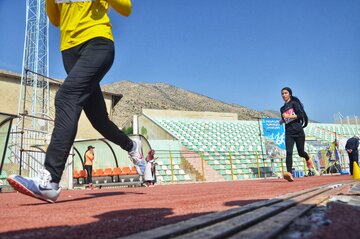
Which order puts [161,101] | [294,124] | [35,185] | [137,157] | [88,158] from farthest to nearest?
[161,101] → [88,158] → [294,124] → [137,157] → [35,185]

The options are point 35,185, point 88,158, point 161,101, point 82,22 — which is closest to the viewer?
point 35,185

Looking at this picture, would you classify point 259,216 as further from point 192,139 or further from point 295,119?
point 192,139

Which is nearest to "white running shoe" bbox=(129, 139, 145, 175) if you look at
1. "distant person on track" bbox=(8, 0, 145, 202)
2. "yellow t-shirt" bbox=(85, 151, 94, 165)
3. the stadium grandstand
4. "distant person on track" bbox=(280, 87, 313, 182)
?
"distant person on track" bbox=(8, 0, 145, 202)

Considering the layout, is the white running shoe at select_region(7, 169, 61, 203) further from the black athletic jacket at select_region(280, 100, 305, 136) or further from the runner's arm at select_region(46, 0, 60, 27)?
the black athletic jacket at select_region(280, 100, 305, 136)

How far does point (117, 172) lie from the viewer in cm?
1338

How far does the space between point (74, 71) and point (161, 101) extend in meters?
93.5

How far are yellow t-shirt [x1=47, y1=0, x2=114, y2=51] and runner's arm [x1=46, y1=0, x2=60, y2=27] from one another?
0.08 m

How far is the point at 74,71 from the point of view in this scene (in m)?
2.60

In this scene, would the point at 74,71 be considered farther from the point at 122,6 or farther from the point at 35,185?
the point at 35,185

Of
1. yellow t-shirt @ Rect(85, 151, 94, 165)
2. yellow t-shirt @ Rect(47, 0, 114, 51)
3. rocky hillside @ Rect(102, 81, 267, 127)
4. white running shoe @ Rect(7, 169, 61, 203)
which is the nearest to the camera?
white running shoe @ Rect(7, 169, 61, 203)

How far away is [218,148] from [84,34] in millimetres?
20888

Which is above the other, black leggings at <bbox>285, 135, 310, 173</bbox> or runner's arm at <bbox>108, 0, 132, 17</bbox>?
runner's arm at <bbox>108, 0, 132, 17</bbox>

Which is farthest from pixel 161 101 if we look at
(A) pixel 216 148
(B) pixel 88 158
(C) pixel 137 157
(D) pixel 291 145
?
(C) pixel 137 157

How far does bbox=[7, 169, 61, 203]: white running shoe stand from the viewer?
238 centimetres
